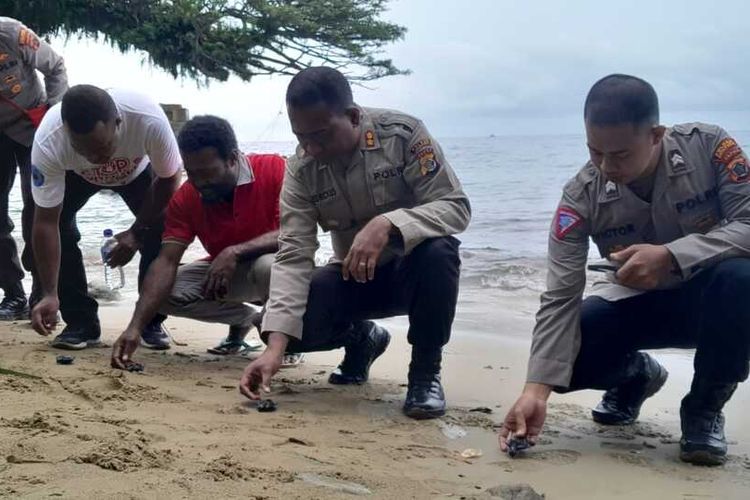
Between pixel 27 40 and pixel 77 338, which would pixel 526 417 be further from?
pixel 27 40

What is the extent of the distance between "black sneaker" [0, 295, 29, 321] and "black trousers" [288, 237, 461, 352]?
2030 millimetres

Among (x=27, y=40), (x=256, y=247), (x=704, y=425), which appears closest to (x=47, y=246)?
(x=256, y=247)

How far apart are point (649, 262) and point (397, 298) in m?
1.00

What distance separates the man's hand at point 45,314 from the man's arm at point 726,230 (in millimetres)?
2230

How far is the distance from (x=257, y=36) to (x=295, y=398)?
→ 12.2 metres

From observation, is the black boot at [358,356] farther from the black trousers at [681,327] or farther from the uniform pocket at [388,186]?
the black trousers at [681,327]

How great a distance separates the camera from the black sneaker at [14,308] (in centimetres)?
472

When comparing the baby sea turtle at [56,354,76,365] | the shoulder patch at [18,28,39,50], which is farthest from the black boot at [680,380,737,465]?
the shoulder patch at [18,28,39,50]

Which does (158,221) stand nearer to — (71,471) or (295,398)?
(295,398)

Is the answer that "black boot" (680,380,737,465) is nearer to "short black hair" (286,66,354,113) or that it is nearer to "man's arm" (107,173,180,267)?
"short black hair" (286,66,354,113)

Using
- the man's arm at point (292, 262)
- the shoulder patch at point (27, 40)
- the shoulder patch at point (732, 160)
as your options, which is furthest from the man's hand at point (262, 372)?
the shoulder patch at point (27, 40)

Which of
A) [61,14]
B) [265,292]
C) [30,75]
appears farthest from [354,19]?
[265,292]

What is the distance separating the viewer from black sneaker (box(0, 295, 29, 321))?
4.72 metres

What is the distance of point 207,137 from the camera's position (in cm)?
358
